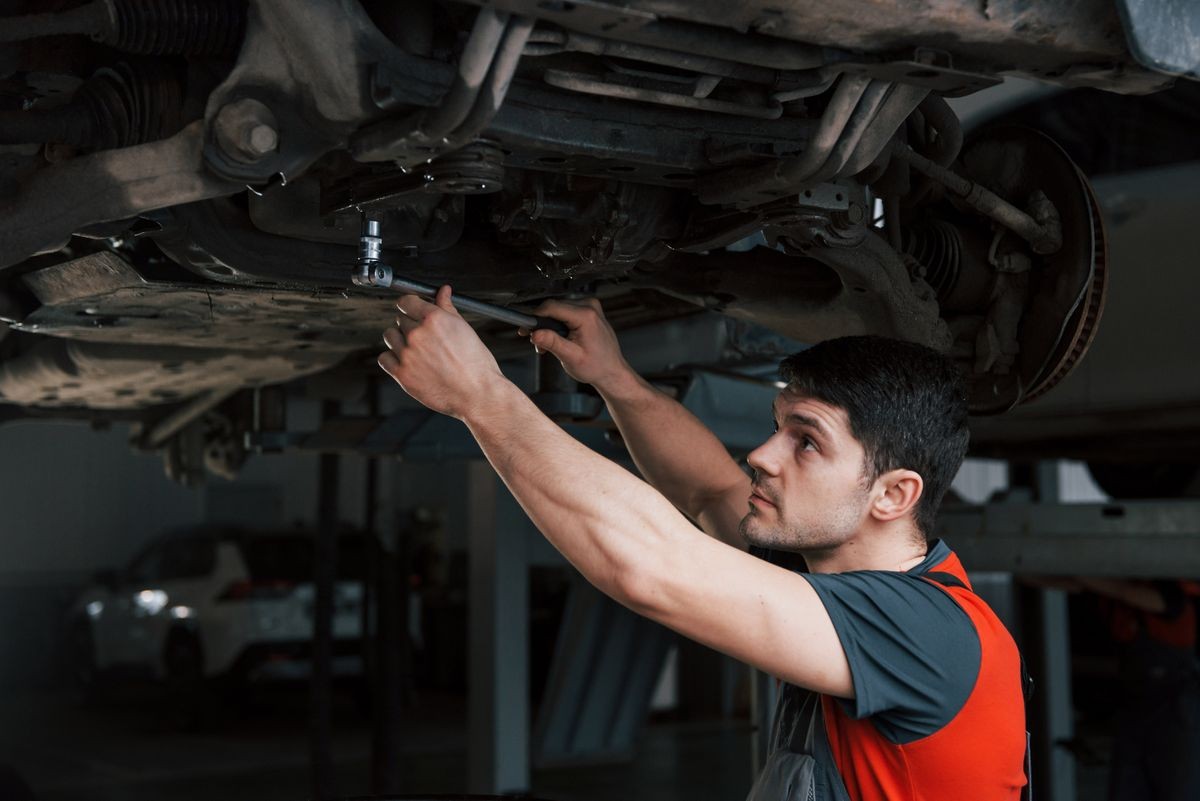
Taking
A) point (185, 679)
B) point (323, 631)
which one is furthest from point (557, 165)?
point (185, 679)

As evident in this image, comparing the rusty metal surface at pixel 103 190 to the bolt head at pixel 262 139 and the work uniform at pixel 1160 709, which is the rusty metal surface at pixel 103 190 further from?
the work uniform at pixel 1160 709

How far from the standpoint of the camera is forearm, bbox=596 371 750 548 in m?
2.03

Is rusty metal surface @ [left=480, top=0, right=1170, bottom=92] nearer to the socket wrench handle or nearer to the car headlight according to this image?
the socket wrench handle

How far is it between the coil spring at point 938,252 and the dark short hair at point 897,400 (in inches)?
23.1

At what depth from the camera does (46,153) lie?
67.0 inches

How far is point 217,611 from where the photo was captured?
8211mm

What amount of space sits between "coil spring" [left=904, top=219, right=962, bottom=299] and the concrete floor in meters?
3.77

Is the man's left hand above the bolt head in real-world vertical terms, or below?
below

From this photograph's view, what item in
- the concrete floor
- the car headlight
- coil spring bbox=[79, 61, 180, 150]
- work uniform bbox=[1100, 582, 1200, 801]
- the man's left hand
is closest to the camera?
the man's left hand

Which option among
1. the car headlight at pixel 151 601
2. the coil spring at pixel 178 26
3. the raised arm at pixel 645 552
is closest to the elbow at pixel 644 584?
the raised arm at pixel 645 552

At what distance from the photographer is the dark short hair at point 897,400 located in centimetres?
163

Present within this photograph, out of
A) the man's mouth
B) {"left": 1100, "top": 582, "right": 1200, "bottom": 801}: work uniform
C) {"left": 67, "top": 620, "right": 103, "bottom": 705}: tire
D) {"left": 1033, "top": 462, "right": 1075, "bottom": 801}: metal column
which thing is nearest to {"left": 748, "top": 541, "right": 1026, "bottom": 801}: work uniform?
the man's mouth

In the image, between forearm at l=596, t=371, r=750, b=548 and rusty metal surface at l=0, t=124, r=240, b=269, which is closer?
rusty metal surface at l=0, t=124, r=240, b=269

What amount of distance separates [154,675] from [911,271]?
7.79 metres
